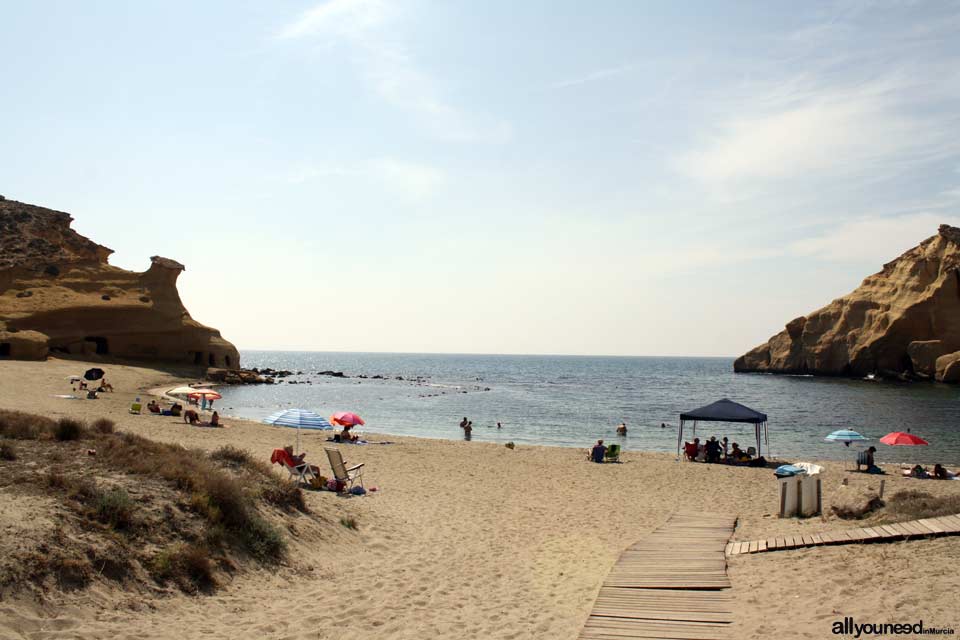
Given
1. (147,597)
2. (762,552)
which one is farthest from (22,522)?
(762,552)

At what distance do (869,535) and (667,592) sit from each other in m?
2.95

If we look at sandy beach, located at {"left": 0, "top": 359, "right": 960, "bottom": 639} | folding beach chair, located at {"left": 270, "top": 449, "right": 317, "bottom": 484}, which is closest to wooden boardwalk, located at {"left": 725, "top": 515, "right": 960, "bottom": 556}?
sandy beach, located at {"left": 0, "top": 359, "right": 960, "bottom": 639}

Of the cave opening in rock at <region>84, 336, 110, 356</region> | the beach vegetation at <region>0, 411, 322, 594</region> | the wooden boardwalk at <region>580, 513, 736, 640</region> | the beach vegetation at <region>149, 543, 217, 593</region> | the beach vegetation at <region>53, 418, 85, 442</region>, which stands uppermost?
Answer: the cave opening in rock at <region>84, 336, 110, 356</region>

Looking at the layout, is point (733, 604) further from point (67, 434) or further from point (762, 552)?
point (67, 434)

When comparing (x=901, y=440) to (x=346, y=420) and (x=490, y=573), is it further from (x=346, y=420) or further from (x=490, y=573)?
(x=346, y=420)

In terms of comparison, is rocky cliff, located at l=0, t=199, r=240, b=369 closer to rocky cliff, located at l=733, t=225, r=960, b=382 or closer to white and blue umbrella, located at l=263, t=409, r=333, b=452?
white and blue umbrella, located at l=263, t=409, r=333, b=452

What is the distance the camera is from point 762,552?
30.1 feet

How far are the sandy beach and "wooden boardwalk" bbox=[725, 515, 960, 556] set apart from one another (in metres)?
0.22

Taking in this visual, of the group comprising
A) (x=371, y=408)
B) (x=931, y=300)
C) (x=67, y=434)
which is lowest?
(x=371, y=408)

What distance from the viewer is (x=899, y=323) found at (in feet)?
236

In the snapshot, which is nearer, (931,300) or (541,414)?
(541,414)

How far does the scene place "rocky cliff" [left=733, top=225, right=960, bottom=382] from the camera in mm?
68312

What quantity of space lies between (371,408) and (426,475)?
100 feet

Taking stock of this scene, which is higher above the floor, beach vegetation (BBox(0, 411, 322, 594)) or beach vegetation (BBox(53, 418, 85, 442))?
beach vegetation (BBox(53, 418, 85, 442))
